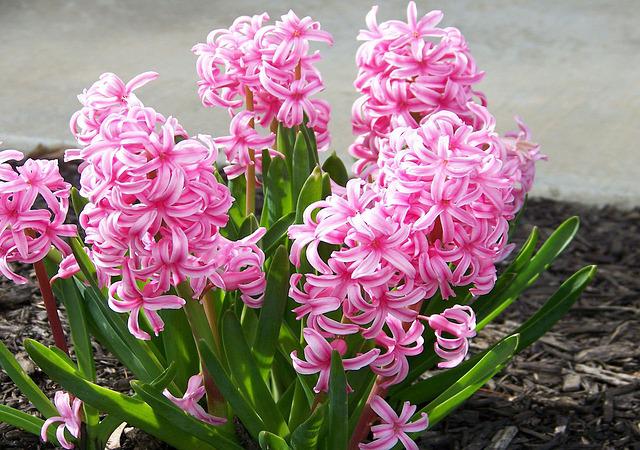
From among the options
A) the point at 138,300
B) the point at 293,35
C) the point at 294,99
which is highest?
the point at 293,35

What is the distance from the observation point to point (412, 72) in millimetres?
2150

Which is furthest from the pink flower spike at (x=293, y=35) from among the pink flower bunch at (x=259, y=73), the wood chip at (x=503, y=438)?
the wood chip at (x=503, y=438)

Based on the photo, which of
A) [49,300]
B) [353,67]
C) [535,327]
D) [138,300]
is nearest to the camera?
[138,300]

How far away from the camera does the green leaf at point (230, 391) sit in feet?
5.87

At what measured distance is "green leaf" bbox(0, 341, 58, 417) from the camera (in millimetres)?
2102

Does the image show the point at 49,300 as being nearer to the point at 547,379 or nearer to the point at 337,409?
the point at 337,409

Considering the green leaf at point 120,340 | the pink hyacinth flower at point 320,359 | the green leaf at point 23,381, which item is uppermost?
the pink hyacinth flower at point 320,359

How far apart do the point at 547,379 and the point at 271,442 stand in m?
1.32

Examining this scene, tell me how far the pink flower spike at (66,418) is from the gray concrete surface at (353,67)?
2.66 m

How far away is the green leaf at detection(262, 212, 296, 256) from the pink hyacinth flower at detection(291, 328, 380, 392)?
0.38m

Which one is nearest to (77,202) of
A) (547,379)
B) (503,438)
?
(503,438)

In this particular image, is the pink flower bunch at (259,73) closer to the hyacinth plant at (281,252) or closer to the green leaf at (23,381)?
the hyacinth plant at (281,252)

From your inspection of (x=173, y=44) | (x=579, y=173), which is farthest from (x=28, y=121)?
(x=579, y=173)

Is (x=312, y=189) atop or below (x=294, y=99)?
below
